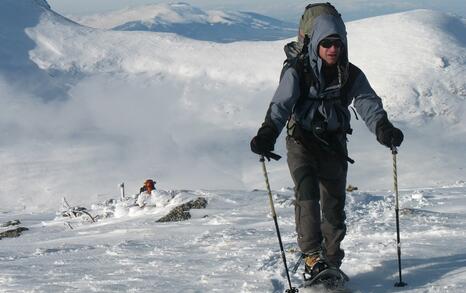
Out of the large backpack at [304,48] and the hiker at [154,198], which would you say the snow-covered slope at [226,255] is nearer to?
the large backpack at [304,48]

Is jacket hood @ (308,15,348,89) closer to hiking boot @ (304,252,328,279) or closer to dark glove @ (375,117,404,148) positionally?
dark glove @ (375,117,404,148)

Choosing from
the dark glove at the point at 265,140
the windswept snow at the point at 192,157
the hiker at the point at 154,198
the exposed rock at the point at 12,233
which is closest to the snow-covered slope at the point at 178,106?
the windswept snow at the point at 192,157

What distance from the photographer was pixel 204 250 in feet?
20.2

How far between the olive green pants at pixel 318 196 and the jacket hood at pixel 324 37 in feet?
1.81

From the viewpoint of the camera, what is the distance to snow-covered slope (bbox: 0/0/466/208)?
39.5 m

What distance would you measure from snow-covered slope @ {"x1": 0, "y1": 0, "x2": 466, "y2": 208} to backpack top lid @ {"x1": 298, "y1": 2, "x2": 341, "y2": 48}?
3015 cm

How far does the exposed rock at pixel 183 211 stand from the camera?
29.8 ft

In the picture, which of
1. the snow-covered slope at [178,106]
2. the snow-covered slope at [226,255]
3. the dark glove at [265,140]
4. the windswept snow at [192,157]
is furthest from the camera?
the snow-covered slope at [178,106]

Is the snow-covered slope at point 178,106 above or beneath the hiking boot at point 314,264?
above

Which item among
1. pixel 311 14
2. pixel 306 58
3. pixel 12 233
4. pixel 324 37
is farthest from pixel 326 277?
pixel 12 233

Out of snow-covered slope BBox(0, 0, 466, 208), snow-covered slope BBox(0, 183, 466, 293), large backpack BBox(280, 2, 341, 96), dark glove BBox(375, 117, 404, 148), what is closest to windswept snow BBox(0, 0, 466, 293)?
snow-covered slope BBox(0, 183, 466, 293)

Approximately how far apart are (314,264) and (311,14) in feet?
5.75

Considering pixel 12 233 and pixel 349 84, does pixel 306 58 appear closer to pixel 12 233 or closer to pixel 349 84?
pixel 349 84

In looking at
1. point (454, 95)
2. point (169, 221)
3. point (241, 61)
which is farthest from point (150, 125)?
point (169, 221)
